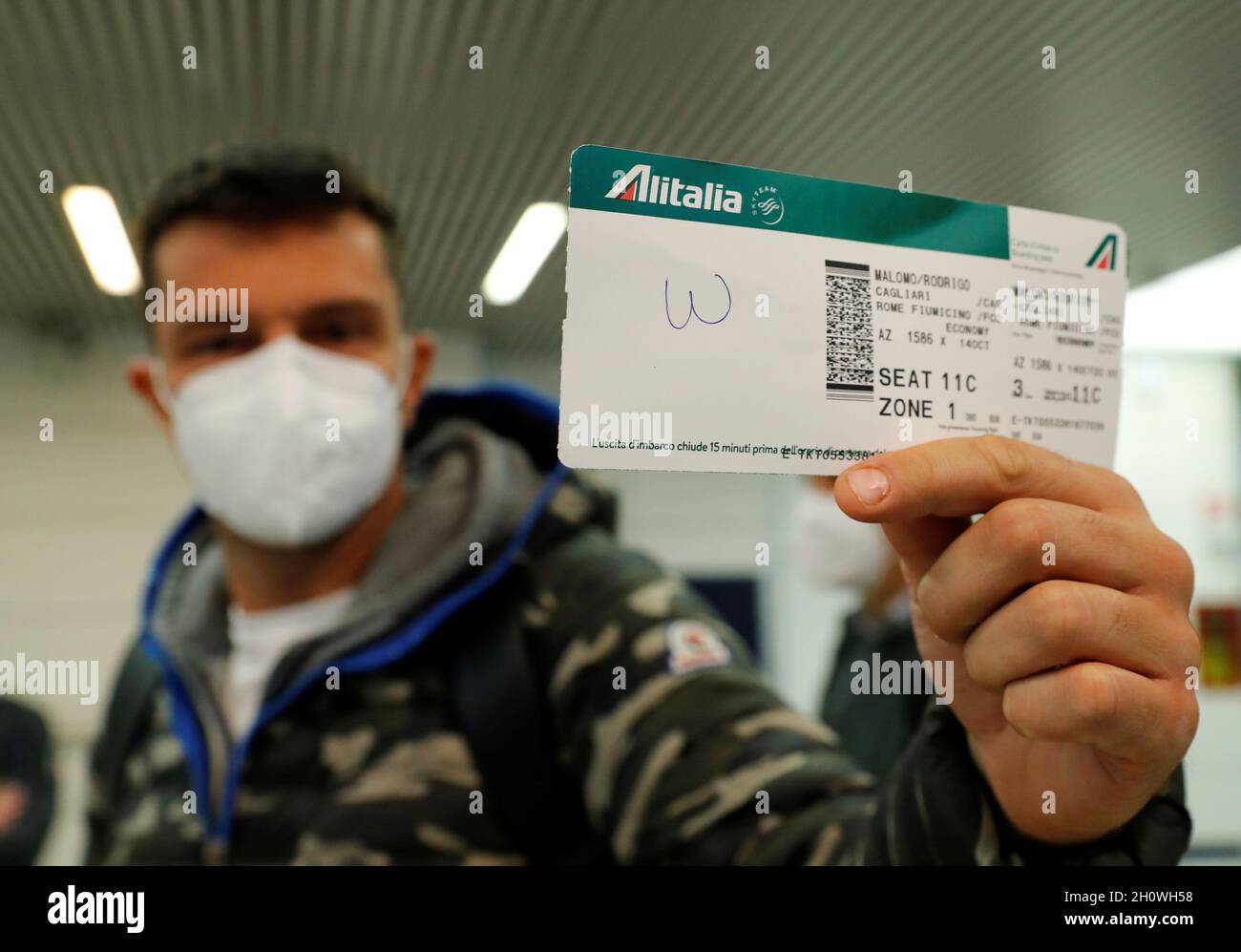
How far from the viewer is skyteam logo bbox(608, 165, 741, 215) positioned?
0.35 meters

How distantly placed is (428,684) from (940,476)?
0.53 meters

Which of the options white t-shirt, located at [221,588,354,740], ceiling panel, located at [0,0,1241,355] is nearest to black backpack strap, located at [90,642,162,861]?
white t-shirt, located at [221,588,354,740]

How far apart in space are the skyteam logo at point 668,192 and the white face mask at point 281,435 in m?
0.55

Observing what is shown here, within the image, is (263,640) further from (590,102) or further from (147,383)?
(590,102)

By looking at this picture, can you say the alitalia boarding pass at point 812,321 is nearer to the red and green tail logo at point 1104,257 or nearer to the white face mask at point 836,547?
the red and green tail logo at point 1104,257

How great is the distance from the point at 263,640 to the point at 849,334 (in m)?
0.71

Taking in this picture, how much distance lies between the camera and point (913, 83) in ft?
2.53

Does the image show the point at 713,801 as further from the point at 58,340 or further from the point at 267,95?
the point at 58,340

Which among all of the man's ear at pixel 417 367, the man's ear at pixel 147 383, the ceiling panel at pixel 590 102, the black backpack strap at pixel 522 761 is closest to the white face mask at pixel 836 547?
the ceiling panel at pixel 590 102

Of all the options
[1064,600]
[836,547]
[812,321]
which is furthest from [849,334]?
[836,547]

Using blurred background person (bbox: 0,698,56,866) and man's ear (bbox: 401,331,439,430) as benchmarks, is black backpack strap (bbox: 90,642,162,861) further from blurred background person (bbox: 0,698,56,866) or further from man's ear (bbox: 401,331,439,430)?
man's ear (bbox: 401,331,439,430)

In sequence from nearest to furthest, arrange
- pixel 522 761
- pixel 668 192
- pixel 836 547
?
pixel 668 192, pixel 522 761, pixel 836 547

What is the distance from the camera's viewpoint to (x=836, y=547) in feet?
6.38
